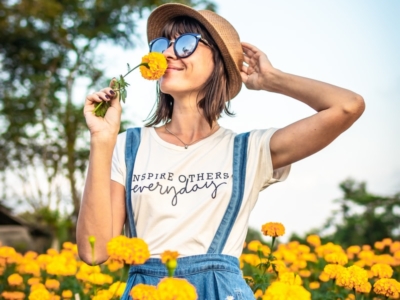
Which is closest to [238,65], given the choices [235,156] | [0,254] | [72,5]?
[235,156]

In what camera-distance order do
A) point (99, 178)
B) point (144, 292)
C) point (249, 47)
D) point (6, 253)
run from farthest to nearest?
point (6, 253), point (249, 47), point (99, 178), point (144, 292)

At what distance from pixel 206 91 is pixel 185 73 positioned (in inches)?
4.3

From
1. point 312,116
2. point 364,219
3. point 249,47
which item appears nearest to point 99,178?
point 312,116

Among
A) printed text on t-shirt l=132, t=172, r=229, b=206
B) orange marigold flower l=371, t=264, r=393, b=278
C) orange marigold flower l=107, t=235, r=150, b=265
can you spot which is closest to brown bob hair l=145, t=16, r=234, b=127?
printed text on t-shirt l=132, t=172, r=229, b=206

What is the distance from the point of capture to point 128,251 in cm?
112

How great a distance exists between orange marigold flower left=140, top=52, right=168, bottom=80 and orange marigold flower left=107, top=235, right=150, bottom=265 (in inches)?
29.7

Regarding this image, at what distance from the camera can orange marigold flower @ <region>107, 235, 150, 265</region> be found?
3.67ft

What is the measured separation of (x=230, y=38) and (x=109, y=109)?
61 centimetres

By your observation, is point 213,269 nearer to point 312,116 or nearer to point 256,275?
point 256,275

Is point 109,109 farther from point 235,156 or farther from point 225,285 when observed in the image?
point 225,285

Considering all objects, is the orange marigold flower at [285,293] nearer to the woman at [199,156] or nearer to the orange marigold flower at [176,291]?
the orange marigold flower at [176,291]

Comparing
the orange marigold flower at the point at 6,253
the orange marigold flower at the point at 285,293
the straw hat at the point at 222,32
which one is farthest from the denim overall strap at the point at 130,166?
the orange marigold flower at the point at 6,253

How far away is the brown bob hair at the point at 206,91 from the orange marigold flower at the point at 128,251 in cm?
100

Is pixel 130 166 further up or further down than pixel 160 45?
further down
